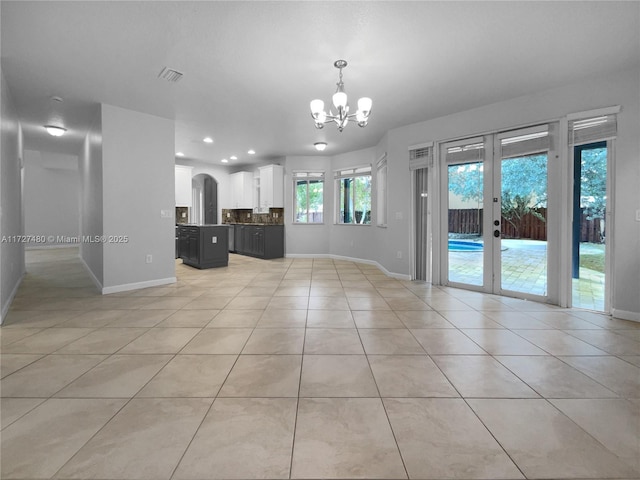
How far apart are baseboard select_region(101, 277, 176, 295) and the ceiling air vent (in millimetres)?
3088

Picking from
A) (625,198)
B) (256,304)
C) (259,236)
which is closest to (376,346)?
(256,304)

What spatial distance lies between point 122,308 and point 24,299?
168 cm

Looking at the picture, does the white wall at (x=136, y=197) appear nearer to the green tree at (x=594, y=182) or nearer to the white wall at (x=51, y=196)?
the green tree at (x=594, y=182)

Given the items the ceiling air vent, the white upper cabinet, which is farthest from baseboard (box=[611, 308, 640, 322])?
the white upper cabinet

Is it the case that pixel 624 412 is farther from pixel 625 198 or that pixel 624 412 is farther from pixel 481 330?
pixel 625 198

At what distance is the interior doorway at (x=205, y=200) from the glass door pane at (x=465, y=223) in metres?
7.53

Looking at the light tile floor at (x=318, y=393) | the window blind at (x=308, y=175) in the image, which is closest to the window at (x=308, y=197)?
the window blind at (x=308, y=175)

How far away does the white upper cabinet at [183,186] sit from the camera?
26.9 feet

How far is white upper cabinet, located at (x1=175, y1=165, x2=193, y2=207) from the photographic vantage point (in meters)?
8.19

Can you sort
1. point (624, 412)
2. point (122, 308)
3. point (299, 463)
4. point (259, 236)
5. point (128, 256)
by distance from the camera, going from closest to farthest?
point (299, 463) → point (624, 412) → point (122, 308) → point (128, 256) → point (259, 236)

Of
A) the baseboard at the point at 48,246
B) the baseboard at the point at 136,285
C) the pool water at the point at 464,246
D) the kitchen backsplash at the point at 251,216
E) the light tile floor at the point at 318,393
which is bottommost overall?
the light tile floor at the point at 318,393

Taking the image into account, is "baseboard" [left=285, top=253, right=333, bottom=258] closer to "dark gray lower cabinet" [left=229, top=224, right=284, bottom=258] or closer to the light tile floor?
"dark gray lower cabinet" [left=229, top=224, right=284, bottom=258]

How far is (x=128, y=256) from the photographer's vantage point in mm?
4711

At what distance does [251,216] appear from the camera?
9547mm
